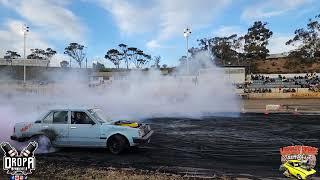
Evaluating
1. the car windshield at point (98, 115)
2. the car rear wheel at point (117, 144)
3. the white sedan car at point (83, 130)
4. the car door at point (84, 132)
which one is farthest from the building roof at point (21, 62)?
the car rear wheel at point (117, 144)

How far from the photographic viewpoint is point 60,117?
12.5 metres

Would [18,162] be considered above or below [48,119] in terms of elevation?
below

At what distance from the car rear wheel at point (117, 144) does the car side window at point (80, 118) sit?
91 cm

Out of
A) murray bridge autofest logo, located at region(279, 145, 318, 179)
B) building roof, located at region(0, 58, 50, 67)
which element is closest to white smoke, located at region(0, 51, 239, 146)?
murray bridge autofest logo, located at region(279, 145, 318, 179)

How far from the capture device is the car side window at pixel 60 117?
40.8ft

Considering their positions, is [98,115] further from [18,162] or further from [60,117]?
[18,162]

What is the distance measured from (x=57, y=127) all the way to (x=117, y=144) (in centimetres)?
192

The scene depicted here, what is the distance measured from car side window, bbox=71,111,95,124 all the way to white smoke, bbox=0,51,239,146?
15953 mm

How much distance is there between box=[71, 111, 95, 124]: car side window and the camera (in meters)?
12.3

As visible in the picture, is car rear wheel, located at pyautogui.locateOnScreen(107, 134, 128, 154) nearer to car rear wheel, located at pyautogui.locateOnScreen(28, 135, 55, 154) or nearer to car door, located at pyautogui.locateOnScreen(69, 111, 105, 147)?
car door, located at pyautogui.locateOnScreen(69, 111, 105, 147)

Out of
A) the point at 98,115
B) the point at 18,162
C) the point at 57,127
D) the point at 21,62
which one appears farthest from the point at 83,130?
the point at 21,62

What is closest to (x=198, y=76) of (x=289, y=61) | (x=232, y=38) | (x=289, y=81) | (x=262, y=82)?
(x=262, y=82)

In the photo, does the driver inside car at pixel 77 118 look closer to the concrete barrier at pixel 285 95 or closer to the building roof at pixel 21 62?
the concrete barrier at pixel 285 95

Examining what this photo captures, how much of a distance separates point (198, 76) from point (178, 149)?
25388 mm
